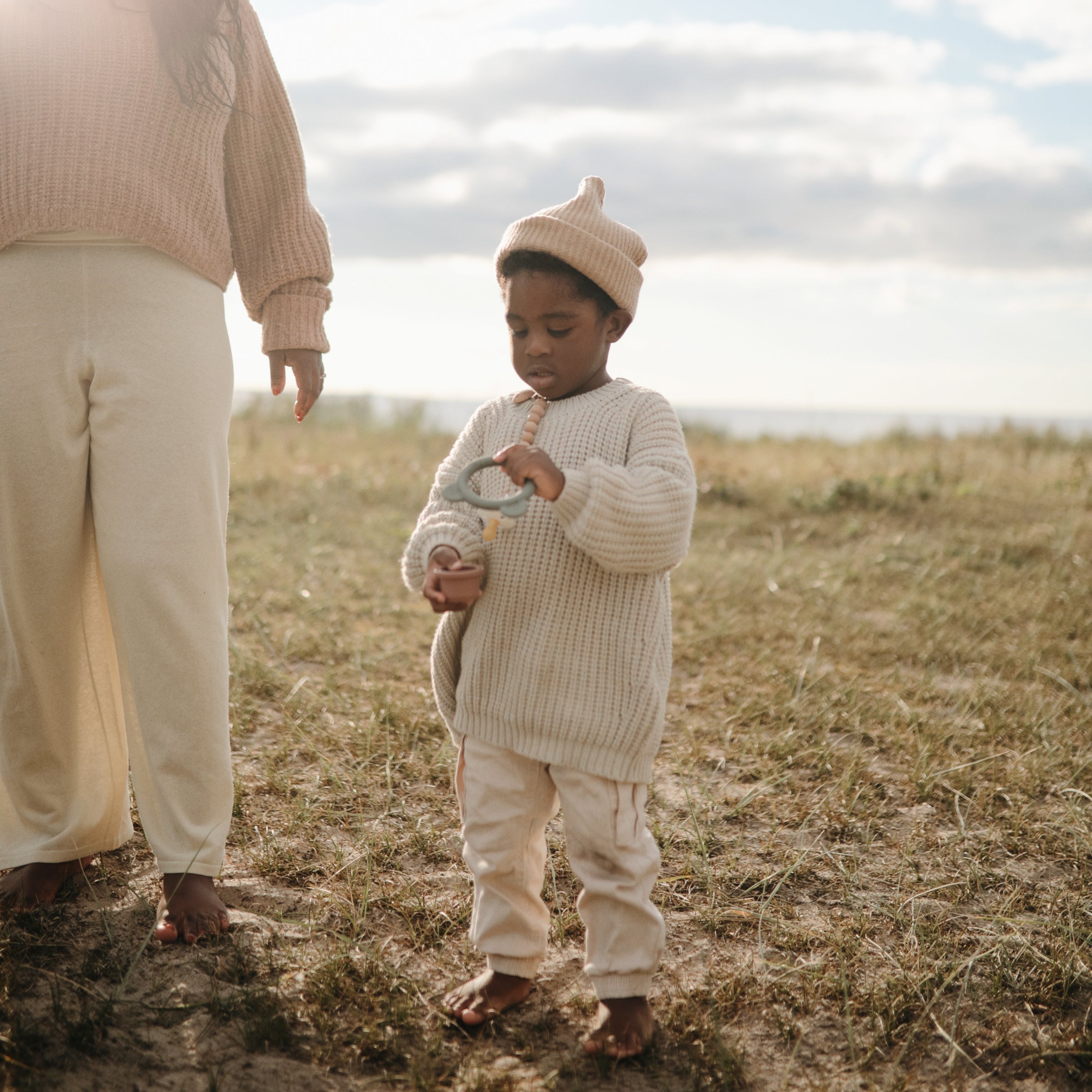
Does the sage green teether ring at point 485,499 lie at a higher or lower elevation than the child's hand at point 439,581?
higher

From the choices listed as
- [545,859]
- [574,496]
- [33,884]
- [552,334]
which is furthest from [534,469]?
[33,884]

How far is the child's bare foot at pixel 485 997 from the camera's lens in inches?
74.2

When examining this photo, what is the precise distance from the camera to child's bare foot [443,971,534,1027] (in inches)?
74.2

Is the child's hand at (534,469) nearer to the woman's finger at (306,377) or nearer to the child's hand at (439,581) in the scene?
the child's hand at (439,581)

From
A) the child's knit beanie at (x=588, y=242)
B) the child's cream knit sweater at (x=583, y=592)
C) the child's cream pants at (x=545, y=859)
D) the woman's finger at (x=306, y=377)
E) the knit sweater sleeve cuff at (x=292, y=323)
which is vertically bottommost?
the child's cream pants at (x=545, y=859)

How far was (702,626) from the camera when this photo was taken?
4.59 metres

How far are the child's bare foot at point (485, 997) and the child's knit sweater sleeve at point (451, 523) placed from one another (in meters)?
0.73

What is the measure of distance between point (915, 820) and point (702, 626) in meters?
1.86

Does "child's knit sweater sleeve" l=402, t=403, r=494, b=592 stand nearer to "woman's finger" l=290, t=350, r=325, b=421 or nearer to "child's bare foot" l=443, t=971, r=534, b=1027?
"woman's finger" l=290, t=350, r=325, b=421

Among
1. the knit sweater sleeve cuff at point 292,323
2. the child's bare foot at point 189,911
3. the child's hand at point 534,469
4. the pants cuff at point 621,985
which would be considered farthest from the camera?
the knit sweater sleeve cuff at point 292,323

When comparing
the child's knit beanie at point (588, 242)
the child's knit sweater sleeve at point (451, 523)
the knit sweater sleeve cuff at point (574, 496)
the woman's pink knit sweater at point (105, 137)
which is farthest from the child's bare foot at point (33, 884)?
the child's knit beanie at point (588, 242)

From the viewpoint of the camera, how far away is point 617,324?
2.04 meters

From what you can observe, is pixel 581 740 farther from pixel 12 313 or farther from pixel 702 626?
pixel 702 626

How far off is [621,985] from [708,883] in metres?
0.58
